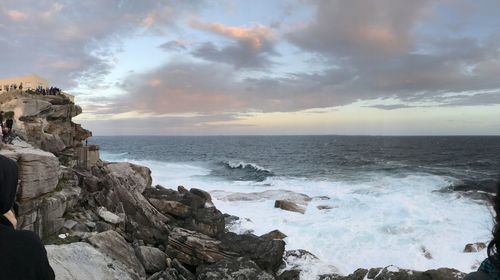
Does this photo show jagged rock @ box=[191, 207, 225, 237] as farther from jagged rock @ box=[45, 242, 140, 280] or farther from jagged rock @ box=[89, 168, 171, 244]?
jagged rock @ box=[45, 242, 140, 280]

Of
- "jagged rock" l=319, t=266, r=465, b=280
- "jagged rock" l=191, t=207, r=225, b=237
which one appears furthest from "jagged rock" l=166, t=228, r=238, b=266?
"jagged rock" l=319, t=266, r=465, b=280

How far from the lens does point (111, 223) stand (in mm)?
14820

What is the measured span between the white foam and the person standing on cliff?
1432 centimetres

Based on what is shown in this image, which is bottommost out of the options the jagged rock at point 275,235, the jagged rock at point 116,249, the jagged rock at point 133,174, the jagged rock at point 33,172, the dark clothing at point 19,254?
the jagged rock at point 275,235

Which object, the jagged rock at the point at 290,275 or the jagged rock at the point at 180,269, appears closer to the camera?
the jagged rock at the point at 180,269

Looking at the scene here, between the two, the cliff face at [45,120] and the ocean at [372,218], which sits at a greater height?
the cliff face at [45,120]

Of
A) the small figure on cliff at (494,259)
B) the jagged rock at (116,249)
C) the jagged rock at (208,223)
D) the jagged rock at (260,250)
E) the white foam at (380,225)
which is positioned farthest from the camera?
the jagged rock at (208,223)

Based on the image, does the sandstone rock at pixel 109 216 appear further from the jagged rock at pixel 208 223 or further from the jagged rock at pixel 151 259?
the jagged rock at pixel 208 223

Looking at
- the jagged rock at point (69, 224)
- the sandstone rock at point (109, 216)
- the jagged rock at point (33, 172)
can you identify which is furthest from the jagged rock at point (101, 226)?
the jagged rock at point (33, 172)

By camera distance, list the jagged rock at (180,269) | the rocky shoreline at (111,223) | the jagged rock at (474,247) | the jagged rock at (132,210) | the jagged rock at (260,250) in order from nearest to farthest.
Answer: the rocky shoreline at (111,223), the jagged rock at (180,269), the jagged rock at (260,250), the jagged rock at (132,210), the jagged rock at (474,247)

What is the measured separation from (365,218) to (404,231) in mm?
2838

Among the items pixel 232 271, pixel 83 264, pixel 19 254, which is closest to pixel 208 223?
pixel 232 271

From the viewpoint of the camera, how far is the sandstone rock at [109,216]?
1496 centimetres

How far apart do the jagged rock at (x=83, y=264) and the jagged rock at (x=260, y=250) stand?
5457 mm
